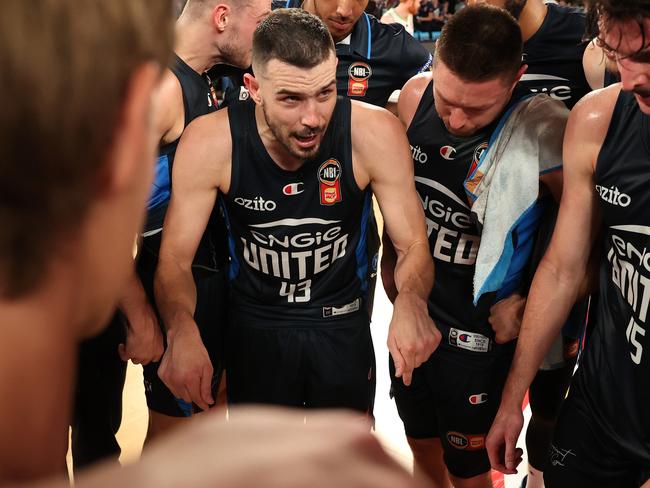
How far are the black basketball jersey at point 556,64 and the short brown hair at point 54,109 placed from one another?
3.00m

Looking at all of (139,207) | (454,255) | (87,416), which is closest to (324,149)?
(454,255)

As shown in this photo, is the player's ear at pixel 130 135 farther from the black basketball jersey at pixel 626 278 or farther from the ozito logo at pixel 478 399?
the ozito logo at pixel 478 399

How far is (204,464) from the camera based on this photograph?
48cm

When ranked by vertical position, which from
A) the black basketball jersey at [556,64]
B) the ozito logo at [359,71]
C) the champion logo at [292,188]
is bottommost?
the champion logo at [292,188]

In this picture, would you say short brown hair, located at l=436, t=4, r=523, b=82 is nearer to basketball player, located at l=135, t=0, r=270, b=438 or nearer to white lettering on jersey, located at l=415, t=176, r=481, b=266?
white lettering on jersey, located at l=415, t=176, r=481, b=266

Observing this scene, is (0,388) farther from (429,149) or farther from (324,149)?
(429,149)

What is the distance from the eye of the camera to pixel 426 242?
2428 mm

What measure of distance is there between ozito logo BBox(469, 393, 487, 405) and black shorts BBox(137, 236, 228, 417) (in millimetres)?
985

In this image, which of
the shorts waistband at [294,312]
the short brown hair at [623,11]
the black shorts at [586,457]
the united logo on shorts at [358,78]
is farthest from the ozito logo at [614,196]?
the united logo on shorts at [358,78]

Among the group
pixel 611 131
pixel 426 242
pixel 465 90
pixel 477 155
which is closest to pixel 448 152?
pixel 477 155

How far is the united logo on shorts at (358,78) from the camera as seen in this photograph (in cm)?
362

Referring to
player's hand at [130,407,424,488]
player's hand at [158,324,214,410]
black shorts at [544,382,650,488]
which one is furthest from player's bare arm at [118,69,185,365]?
player's hand at [130,407,424,488]

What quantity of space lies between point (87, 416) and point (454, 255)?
1480 millimetres

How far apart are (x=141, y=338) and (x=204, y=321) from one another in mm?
539
